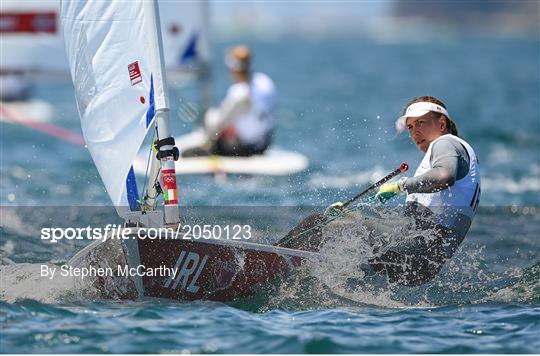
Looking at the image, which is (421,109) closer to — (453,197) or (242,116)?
(453,197)

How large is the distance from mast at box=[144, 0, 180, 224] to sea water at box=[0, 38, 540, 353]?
0.55 meters

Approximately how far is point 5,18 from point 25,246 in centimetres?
478

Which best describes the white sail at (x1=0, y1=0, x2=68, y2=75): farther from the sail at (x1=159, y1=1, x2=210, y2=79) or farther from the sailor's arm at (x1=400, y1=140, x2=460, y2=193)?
the sailor's arm at (x1=400, y1=140, x2=460, y2=193)

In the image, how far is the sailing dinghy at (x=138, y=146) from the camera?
6121mm

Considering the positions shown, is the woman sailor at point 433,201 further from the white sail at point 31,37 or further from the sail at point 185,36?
the sail at point 185,36

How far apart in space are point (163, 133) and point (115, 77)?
0.44 m

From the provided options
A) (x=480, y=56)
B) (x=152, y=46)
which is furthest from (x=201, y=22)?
(x=480, y=56)

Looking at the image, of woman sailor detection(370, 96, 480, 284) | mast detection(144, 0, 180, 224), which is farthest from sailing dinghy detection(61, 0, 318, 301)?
woman sailor detection(370, 96, 480, 284)

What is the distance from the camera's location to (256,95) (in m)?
12.0

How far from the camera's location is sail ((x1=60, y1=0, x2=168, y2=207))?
630cm

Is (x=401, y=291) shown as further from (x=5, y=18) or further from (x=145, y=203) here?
(x=5, y=18)

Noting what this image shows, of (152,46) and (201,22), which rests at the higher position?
(201,22)

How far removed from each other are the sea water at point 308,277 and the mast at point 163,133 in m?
0.55

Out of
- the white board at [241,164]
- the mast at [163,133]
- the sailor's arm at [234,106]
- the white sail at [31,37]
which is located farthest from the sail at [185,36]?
the mast at [163,133]
